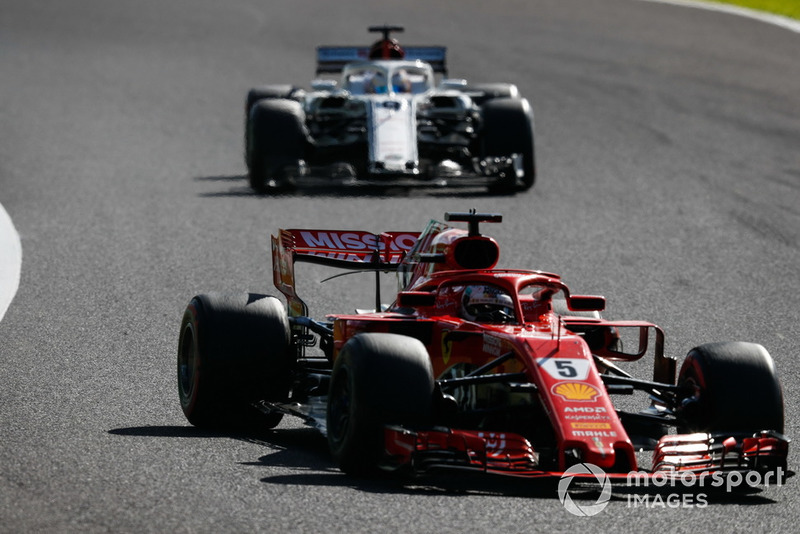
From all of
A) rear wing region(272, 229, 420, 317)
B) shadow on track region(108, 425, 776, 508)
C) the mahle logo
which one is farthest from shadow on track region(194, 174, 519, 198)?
the mahle logo

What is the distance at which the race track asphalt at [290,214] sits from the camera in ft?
25.6

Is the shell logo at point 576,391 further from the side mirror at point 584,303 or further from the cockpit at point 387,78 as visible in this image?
the cockpit at point 387,78

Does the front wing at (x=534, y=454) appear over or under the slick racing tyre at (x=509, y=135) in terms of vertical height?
under

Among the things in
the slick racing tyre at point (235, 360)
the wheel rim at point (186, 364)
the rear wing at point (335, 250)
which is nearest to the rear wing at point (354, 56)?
the rear wing at point (335, 250)

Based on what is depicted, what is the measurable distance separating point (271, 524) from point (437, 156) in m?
13.3

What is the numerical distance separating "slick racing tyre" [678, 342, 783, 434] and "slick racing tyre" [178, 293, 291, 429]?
2546 mm

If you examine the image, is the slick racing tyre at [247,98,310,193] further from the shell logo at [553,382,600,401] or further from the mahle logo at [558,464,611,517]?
the mahle logo at [558,464,611,517]

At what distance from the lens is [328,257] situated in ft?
37.2

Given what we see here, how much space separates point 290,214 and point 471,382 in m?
10.2

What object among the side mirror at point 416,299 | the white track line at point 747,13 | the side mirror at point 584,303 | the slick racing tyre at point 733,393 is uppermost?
the white track line at point 747,13

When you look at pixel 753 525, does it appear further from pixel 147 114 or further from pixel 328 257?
pixel 147 114

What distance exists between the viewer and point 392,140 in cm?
1948

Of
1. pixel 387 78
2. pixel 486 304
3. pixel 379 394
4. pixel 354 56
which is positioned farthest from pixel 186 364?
pixel 354 56

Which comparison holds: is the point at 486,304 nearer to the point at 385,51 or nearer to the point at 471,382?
the point at 471,382
